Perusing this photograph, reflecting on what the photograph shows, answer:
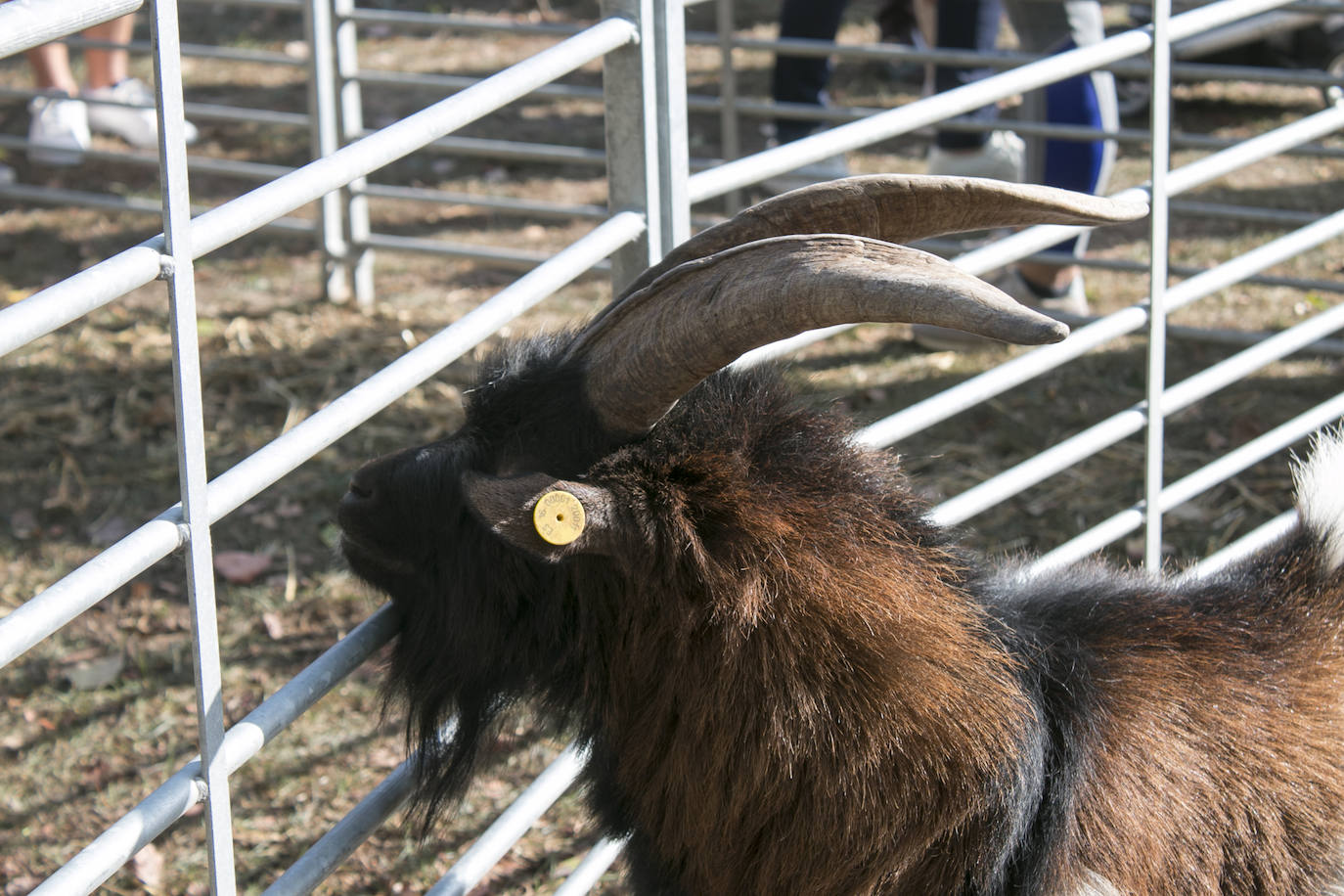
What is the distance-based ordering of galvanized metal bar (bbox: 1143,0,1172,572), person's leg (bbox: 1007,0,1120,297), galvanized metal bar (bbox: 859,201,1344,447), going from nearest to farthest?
galvanized metal bar (bbox: 859,201,1344,447)
galvanized metal bar (bbox: 1143,0,1172,572)
person's leg (bbox: 1007,0,1120,297)

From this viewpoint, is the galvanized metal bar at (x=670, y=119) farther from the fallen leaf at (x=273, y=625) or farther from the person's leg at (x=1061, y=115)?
the person's leg at (x=1061, y=115)

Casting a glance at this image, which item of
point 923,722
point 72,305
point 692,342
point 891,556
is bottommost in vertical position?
point 923,722

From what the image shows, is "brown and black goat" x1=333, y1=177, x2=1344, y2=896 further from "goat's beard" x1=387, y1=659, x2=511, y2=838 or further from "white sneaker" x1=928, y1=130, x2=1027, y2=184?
"white sneaker" x1=928, y1=130, x2=1027, y2=184

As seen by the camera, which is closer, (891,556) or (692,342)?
(692,342)

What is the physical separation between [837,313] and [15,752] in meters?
2.66

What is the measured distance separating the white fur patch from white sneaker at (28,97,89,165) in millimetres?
5716

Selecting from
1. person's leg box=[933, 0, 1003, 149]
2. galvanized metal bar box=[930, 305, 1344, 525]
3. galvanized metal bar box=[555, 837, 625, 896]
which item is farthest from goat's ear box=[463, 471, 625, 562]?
person's leg box=[933, 0, 1003, 149]

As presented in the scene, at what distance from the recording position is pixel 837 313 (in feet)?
5.21

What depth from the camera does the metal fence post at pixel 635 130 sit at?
2.22 meters

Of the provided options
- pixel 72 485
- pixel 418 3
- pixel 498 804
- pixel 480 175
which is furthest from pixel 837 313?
pixel 418 3

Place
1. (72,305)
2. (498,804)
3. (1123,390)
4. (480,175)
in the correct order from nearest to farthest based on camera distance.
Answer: (72,305), (498,804), (1123,390), (480,175)

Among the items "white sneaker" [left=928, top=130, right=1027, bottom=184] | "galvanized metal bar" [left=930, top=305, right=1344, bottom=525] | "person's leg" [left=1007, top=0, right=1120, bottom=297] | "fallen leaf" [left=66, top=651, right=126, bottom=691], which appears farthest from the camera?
"white sneaker" [left=928, top=130, right=1027, bottom=184]

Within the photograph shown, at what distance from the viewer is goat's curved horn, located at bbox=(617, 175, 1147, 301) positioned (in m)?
1.81

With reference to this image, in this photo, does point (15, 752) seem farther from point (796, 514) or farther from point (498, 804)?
point (796, 514)
